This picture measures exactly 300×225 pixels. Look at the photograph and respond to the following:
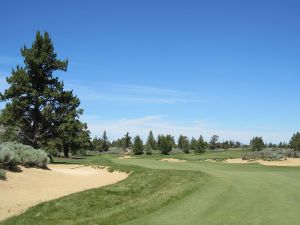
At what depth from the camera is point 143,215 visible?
10.7 m

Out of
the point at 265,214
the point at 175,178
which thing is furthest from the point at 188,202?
the point at 175,178

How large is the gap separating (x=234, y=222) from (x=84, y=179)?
10.8m

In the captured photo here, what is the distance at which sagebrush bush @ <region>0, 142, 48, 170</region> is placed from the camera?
52.1ft

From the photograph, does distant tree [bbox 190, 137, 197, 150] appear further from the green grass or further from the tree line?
the green grass

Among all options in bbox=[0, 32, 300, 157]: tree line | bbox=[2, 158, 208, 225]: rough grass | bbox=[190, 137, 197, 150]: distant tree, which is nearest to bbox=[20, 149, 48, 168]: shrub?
bbox=[2, 158, 208, 225]: rough grass

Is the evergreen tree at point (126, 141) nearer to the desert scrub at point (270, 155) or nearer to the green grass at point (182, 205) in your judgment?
the desert scrub at point (270, 155)

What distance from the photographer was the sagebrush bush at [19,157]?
15891 mm

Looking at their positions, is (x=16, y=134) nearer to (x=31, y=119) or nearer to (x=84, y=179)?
(x=31, y=119)

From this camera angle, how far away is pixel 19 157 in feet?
57.9

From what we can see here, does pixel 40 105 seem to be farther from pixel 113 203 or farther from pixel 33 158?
pixel 113 203

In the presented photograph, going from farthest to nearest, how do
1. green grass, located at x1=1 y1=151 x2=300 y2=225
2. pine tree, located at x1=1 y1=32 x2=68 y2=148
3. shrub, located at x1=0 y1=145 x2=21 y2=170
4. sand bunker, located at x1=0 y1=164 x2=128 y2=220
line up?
1. pine tree, located at x1=1 y1=32 x2=68 y2=148
2. shrub, located at x1=0 y1=145 x2=21 y2=170
3. sand bunker, located at x1=0 y1=164 x2=128 y2=220
4. green grass, located at x1=1 y1=151 x2=300 y2=225

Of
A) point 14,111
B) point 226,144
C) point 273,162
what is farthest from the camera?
point 226,144

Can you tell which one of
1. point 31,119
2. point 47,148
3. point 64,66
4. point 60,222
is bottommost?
point 60,222

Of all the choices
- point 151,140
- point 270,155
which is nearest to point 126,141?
point 151,140
